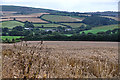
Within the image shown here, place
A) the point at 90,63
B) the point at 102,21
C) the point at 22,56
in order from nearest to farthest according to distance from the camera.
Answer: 1. the point at 22,56
2. the point at 90,63
3. the point at 102,21

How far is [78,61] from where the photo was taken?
874 centimetres

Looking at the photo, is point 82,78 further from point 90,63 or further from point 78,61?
point 78,61

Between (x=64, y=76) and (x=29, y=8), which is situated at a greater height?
(x=29, y=8)

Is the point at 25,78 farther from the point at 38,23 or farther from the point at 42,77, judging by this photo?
the point at 38,23

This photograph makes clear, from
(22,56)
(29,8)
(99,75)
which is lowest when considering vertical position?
(99,75)

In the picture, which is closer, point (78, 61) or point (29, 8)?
point (78, 61)

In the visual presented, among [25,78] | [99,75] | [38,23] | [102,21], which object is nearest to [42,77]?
[25,78]

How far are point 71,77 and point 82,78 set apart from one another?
1.17 ft

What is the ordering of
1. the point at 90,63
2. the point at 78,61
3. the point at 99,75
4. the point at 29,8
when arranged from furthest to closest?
the point at 29,8 < the point at 78,61 < the point at 90,63 < the point at 99,75

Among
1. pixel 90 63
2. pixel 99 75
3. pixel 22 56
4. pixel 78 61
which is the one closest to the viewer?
pixel 99 75

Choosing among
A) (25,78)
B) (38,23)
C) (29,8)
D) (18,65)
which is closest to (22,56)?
(18,65)

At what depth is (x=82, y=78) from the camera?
6.18m

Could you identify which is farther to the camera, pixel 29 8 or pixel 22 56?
pixel 29 8

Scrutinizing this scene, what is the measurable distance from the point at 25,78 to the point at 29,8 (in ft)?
233
